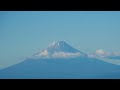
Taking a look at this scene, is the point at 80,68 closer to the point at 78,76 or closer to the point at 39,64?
the point at 78,76
